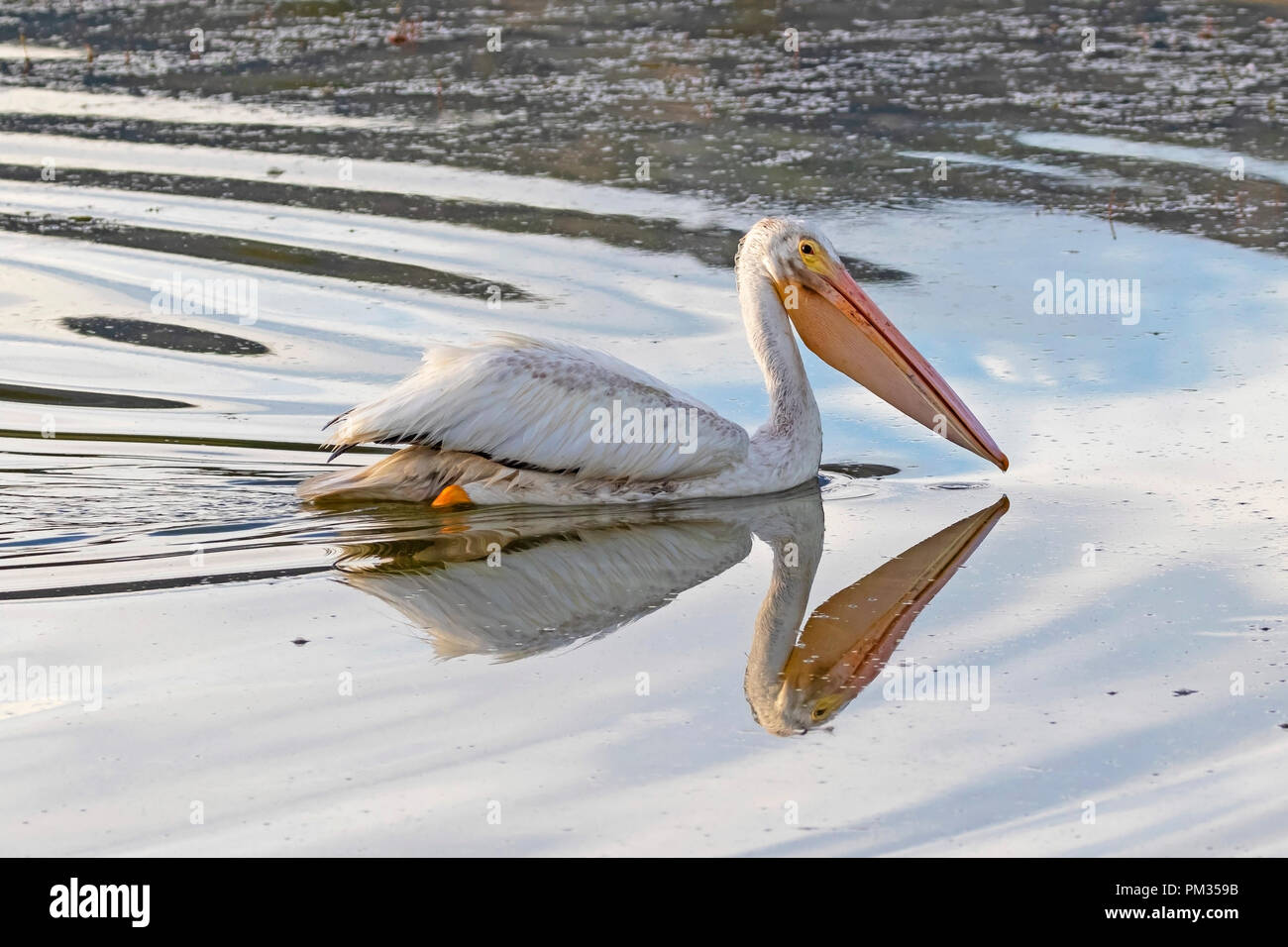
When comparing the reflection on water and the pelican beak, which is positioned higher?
the pelican beak

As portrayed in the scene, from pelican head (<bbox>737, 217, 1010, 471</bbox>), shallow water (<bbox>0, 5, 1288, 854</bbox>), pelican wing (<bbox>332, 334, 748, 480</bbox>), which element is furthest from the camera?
pelican head (<bbox>737, 217, 1010, 471</bbox>)

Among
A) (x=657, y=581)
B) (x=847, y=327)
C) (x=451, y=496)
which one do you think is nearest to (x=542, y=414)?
(x=451, y=496)

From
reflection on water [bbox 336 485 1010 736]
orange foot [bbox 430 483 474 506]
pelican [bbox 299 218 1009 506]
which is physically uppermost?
pelican [bbox 299 218 1009 506]

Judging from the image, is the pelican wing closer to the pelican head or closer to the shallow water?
the shallow water

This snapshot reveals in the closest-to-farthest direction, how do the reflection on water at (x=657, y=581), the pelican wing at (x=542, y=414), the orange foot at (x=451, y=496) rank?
the reflection on water at (x=657, y=581)
the pelican wing at (x=542, y=414)
the orange foot at (x=451, y=496)

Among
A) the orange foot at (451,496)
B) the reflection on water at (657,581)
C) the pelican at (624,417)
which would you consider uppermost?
the pelican at (624,417)

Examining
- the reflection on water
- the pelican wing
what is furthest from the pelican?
the reflection on water

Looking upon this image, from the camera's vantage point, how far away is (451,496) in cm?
555

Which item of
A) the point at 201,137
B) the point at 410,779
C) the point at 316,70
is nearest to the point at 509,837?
the point at 410,779

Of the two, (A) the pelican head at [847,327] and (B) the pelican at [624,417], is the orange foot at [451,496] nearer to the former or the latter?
(B) the pelican at [624,417]

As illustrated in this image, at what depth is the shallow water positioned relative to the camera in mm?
3727

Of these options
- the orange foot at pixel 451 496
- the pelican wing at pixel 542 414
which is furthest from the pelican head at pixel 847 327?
the orange foot at pixel 451 496

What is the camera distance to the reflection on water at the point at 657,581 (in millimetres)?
4480

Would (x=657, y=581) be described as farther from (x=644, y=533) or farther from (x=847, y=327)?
(x=847, y=327)
